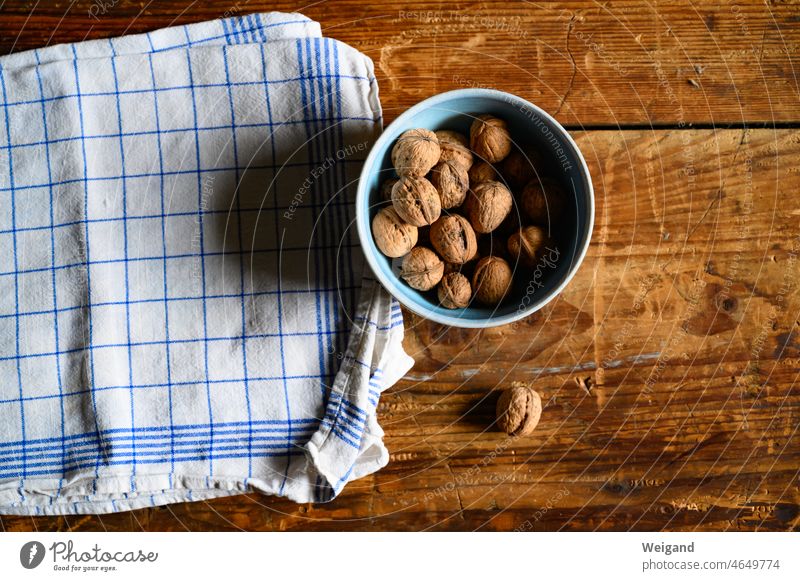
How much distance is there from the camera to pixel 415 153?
1.44 feet

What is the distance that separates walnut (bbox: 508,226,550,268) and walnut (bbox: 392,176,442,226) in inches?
2.6

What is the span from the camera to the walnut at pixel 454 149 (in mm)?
463

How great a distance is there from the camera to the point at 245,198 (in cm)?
49

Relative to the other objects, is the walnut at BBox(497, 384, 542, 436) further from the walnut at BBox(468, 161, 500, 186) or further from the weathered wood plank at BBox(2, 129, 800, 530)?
the walnut at BBox(468, 161, 500, 186)

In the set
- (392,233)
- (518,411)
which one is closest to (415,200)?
(392,233)

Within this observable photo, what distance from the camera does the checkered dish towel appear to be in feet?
1.60

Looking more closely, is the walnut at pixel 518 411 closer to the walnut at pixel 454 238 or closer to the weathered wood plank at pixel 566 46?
the walnut at pixel 454 238

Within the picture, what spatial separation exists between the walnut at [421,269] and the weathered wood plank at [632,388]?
72mm

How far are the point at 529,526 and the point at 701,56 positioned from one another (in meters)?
0.43

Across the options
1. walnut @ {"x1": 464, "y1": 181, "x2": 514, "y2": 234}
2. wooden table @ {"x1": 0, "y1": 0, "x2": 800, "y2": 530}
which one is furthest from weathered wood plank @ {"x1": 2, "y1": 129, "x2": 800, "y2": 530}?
walnut @ {"x1": 464, "y1": 181, "x2": 514, "y2": 234}

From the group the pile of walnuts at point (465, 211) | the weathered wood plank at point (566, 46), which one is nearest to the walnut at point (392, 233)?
the pile of walnuts at point (465, 211)

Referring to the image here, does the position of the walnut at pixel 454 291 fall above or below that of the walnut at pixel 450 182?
below

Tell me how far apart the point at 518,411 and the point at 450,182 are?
7.5 inches

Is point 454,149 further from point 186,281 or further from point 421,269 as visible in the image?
point 186,281
